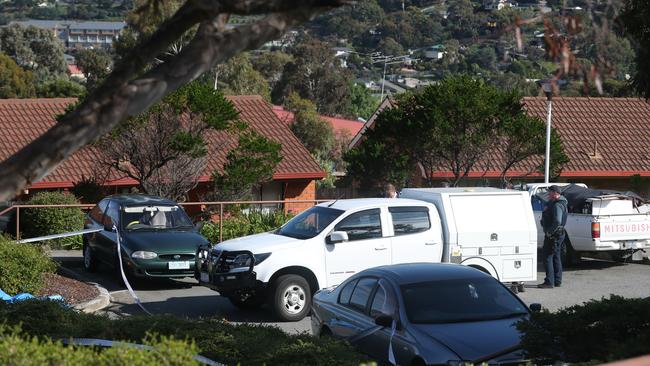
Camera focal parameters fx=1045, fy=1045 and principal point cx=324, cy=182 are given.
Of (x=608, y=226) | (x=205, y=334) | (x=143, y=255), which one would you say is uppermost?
(x=608, y=226)

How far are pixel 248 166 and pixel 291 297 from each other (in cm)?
1150

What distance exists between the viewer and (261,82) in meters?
67.9

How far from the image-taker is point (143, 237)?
1884 centimetres

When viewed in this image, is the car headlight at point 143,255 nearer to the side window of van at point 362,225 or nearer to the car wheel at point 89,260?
the car wheel at point 89,260

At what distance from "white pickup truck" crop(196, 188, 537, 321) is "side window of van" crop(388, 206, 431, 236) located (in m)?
0.02

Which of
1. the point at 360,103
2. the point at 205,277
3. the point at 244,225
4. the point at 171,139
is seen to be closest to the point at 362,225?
the point at 205,277

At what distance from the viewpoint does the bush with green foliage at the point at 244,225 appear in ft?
79.3

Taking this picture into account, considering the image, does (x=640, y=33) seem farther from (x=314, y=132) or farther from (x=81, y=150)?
(x=314, y=132)

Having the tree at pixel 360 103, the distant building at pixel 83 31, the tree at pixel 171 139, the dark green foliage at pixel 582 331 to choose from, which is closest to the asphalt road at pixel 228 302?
the tree at pixel 171 139

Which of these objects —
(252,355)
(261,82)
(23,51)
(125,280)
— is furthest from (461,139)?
(23,51)

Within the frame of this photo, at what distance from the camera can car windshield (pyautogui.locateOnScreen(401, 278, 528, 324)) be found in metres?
10.8

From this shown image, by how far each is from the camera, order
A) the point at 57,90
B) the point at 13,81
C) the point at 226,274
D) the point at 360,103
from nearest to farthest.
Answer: the point at 226,274 < the point at 57,90 < the point at 13,81 < the point at 360,103

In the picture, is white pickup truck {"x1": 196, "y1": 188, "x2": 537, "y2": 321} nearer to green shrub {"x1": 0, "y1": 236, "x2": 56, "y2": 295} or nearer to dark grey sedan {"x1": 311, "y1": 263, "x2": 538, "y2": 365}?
green shrub {"x1": 0, "y1": 236, "x2": 56, "y2": 295}

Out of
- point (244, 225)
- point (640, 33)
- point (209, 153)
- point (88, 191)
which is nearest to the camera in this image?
point (640, 33)
